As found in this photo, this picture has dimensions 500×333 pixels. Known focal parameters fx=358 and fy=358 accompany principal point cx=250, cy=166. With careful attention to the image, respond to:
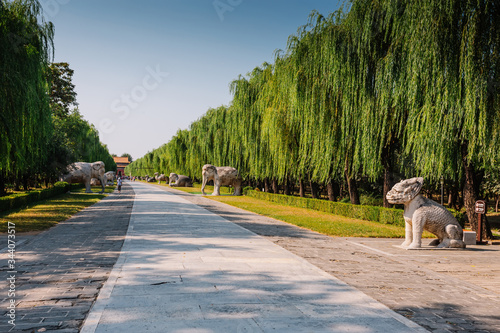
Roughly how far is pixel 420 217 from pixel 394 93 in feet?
17.0

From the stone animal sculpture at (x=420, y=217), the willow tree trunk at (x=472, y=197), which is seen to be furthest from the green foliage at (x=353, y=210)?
the stone animal sculpture at (x=420, y=217)

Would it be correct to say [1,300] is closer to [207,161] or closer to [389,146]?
[389,146]

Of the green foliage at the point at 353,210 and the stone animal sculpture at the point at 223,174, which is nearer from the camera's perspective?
the green foliage at the point at 353,210

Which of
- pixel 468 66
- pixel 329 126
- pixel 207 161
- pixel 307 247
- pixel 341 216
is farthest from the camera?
pixel 207 161

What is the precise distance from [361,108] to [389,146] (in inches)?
75.8

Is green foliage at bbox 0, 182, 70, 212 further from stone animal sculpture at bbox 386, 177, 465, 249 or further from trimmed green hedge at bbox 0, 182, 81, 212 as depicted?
stone animal sculpture at bbox 386, 177, 465, 249

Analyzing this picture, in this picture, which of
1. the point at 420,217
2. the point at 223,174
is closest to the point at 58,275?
the point at 420,217

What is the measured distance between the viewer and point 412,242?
29.1 feet

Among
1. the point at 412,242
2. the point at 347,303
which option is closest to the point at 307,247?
the point at 412,242

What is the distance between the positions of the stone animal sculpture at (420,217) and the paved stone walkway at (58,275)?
21.8 ft

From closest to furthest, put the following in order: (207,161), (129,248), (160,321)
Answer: (160,321), (129,248), (207,161)

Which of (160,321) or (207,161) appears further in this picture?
(207,161)

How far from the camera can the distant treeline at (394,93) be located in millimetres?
9500

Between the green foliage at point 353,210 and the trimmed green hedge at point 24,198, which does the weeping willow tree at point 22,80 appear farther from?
the green foliage at point 353,210
